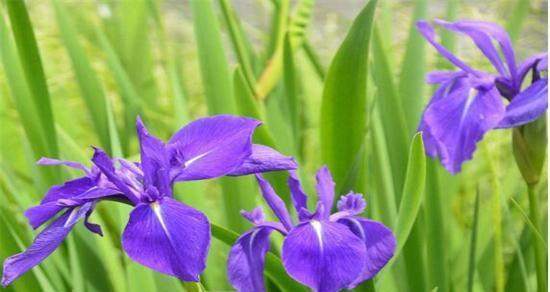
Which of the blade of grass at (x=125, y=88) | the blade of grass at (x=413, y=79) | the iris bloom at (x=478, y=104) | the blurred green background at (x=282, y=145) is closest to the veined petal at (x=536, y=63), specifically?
the iris bloom at (x=478, y=104)

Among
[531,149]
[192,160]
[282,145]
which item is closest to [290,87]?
[282,145]

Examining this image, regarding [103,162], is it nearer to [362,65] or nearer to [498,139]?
[362,65]

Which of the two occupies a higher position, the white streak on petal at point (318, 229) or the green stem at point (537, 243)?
the white streak on petal at point (318, 229)

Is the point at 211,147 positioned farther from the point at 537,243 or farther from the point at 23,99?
the point at 23,99

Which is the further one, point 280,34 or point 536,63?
point 280,34

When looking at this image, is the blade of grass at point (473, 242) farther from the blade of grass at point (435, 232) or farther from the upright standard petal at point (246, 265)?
the upright standard petal at point (246, 265)

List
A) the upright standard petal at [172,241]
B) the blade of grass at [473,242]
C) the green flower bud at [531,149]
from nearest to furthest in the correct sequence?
the upright standard petal at [172,241]
the green flower bud at [531,149]
the blade of grass at [473,242]
